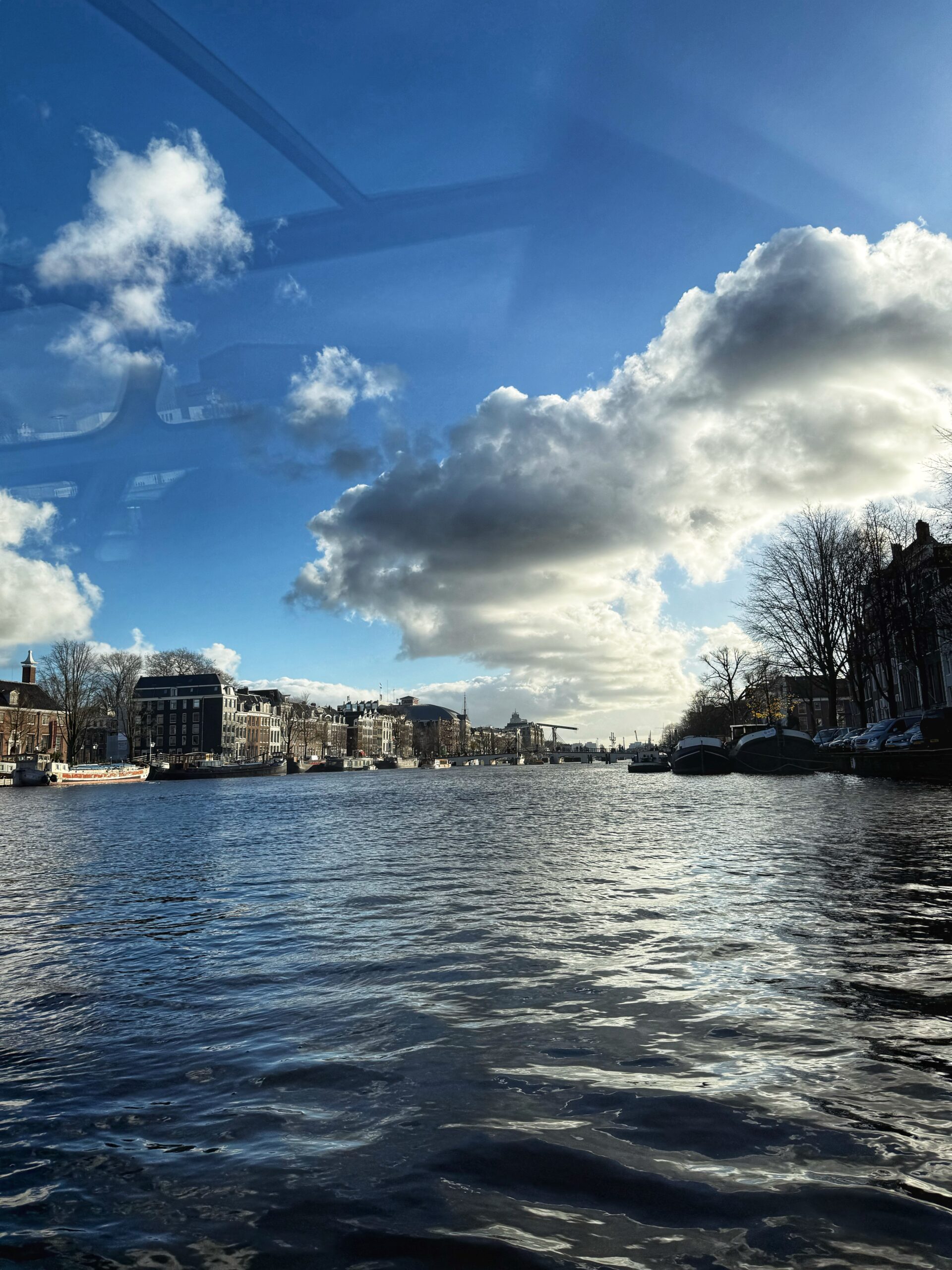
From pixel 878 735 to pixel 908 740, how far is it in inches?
216

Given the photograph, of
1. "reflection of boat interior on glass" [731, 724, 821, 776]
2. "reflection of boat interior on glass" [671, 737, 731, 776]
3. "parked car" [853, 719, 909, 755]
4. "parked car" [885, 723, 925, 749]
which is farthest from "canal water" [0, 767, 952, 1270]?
"reflection of boat interior on glass" [671, 737, 731, 776]

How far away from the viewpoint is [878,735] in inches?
1826

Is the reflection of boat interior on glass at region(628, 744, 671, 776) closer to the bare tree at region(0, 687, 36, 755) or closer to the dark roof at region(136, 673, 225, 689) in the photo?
the bare tree at region(0, 687, 36, 755)

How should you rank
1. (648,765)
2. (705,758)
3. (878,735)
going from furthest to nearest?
(648,765)
(705,758)
(878,735)

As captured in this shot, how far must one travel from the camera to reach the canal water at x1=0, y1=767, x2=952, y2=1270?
3348mm

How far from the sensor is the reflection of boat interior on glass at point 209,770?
110 metres

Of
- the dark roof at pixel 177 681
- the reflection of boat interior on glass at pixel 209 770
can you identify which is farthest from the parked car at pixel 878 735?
the dark roof at pixel 177 681

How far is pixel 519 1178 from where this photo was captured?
3.75 m

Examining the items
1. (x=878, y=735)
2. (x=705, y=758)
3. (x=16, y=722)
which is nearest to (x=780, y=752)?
(x=878, y=735)

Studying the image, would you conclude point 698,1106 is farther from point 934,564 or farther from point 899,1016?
point 934,564

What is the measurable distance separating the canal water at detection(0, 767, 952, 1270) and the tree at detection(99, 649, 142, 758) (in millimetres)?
97362

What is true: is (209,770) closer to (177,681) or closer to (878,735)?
(177,681)

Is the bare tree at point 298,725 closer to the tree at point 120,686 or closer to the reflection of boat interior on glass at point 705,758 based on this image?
the tree at point 120,686

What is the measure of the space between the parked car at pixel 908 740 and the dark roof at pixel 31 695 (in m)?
102
